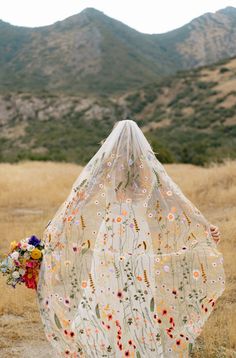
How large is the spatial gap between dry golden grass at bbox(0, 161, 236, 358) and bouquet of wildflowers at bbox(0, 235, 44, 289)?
47.4 inches

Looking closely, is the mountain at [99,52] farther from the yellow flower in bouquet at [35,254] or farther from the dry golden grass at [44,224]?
the yellow flower in bouquet at [35,254]

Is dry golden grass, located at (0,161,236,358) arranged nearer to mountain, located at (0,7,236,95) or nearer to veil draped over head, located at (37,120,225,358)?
veil draped over head, located at (37,120,225,358)

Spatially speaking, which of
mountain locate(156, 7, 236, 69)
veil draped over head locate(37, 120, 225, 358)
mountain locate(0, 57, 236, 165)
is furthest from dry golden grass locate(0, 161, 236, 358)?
mountain locate(156, 7, 236, 69)

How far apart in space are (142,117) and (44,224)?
47.4 meters

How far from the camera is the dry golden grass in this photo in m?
5.13

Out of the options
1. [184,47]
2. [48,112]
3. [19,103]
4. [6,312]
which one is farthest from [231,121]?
[184,47]

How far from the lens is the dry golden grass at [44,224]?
5.13m

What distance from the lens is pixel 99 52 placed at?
4031 inches

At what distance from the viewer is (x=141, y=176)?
4020 mm

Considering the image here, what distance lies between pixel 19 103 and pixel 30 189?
5191cm

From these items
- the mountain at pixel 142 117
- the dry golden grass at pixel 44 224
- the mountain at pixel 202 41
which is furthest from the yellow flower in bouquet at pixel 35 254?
the mountain at pixel 202 41

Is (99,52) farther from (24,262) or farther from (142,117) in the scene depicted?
(24,262)

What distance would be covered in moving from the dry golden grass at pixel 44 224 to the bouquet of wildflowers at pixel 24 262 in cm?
120

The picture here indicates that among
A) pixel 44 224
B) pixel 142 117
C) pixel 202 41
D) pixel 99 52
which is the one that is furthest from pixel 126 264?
pixel 202 41
